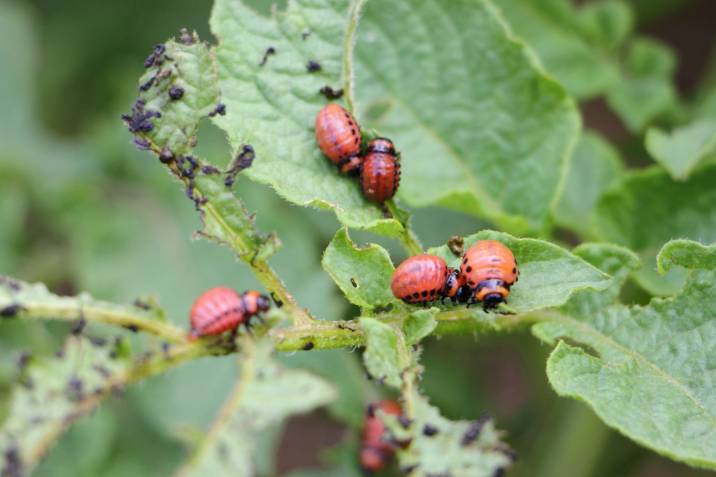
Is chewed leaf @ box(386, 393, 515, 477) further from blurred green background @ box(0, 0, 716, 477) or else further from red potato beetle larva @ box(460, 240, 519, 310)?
blurred green background @ box(0, 0, 716, 477)

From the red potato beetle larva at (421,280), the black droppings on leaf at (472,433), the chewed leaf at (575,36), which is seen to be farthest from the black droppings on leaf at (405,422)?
the chewed leaf at (575,36)

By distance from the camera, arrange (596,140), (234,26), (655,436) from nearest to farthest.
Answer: (655,436) → (234,26) → (596,140)

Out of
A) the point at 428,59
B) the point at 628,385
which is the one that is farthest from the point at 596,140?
the point at 628,385

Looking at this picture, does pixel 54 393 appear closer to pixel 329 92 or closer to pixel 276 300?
pixel 276 300

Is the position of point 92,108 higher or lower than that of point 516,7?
higher

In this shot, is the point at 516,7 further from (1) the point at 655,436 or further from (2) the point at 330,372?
(1) the point at 655,436

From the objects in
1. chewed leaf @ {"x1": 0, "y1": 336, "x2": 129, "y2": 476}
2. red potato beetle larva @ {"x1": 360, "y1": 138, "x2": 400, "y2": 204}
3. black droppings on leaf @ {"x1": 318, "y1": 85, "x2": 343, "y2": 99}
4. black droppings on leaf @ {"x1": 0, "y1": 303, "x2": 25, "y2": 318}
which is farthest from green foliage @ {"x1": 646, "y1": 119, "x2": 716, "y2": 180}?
black droppings on leaf @ {"x1": 0, "y1": 303, "x2": 25, "y2": 318}
